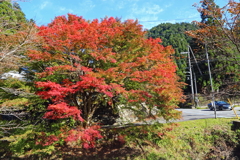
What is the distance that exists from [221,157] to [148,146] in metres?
3.75

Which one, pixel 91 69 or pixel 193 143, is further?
pixel 193 143

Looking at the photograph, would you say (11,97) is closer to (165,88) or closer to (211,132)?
(165,88)

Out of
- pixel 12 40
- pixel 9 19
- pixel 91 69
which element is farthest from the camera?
pixel 12 40

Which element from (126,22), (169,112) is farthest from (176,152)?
(126,22)

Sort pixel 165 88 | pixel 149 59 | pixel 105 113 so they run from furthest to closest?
pixel 105 113 < pixel 149 59 < pixel 165 88

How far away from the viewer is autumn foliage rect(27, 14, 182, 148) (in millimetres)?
6125

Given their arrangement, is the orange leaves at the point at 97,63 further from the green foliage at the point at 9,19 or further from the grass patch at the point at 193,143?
the grass patch at the point at 193,143

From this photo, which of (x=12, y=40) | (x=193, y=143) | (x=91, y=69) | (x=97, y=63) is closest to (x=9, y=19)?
(x=12, y=40)

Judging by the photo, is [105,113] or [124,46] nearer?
[124,46]

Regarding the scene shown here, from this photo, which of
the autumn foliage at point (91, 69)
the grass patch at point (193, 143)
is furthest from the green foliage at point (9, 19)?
the grass patch at point (193, 143)

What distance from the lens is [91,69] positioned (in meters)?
6.31

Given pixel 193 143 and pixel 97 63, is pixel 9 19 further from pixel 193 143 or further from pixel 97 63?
pixel 193 143

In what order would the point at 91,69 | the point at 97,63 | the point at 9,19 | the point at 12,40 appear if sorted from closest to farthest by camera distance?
the point at 9,19 → the point at 91,69 → the point at 12,40 → the point at 97,63

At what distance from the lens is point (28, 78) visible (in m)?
7.93
